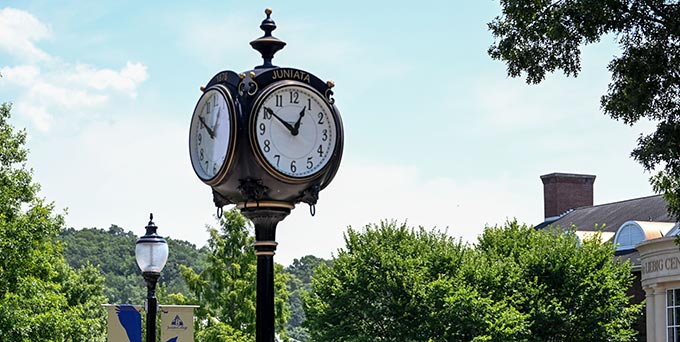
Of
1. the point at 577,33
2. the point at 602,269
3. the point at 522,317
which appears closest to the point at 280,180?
the point at 577,33

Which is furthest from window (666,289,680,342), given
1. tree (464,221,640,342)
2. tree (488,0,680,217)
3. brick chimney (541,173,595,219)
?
tree (488,0,680,217)

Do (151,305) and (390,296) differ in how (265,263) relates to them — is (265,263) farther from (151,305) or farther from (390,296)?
(390,296)

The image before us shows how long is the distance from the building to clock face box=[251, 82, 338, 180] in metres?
27.9

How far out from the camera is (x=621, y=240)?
48.3 meters

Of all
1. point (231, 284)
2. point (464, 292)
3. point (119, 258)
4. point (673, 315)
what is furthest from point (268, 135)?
point (119, 258)

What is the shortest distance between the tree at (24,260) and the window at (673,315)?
18.3 metres

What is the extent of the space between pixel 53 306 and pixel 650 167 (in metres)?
25.6

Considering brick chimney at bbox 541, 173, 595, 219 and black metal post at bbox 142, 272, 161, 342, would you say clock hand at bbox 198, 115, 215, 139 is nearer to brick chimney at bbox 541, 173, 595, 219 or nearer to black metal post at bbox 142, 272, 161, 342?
black metal post at bbox 142, 272, 161, 342

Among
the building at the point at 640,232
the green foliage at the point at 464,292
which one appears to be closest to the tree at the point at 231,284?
the green foliage at the point at 464,292

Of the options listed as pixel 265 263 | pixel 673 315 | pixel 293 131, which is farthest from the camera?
pixel 673 315

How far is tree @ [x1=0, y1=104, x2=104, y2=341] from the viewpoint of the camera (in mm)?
31953

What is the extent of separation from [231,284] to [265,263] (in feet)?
132

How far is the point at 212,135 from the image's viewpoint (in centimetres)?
713

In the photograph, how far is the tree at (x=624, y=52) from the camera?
11445 mm
